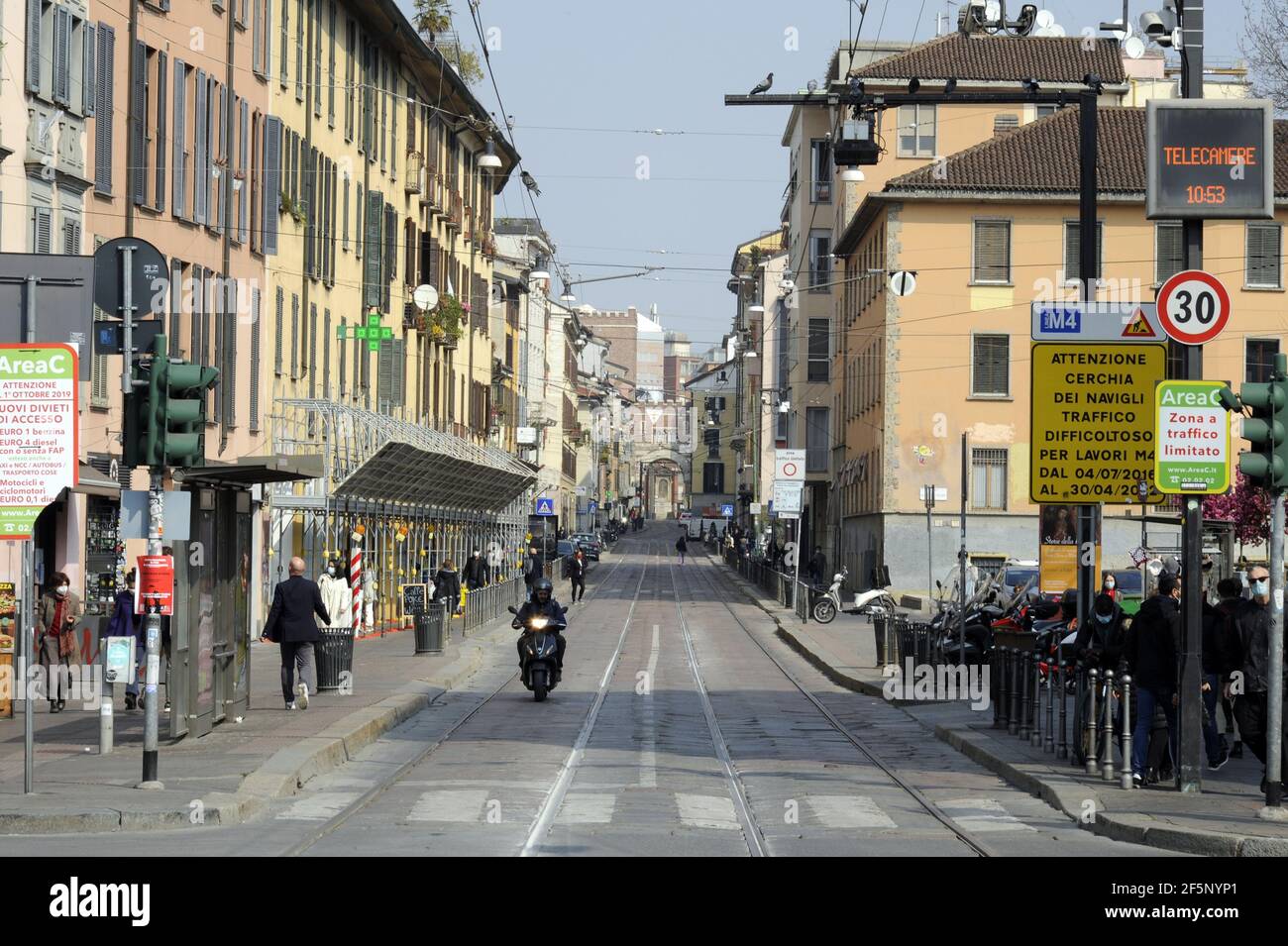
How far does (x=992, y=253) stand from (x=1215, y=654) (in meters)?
42.6

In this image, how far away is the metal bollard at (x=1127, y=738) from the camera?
16.4m

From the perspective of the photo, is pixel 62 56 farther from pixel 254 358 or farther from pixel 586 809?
pixel 586 809

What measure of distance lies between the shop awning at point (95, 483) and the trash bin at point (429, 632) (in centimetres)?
693

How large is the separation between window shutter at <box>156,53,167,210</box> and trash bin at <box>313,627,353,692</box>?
10.6m

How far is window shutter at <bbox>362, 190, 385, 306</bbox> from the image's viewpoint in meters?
51.5

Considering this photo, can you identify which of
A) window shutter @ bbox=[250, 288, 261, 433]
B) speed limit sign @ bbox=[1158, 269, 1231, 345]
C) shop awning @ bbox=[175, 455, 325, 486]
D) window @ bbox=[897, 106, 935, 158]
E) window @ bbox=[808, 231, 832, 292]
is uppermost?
window @ bbox=[897, 106, 935, 158]

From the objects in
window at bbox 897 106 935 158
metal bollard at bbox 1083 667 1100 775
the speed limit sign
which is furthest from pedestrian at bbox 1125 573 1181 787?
window at bbox 897 106 935 158

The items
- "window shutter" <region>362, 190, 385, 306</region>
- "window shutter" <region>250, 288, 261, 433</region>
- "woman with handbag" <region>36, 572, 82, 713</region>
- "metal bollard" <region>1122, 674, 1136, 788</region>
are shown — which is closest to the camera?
"metal bollard" <region>1122, 674, 1136, 788</region>

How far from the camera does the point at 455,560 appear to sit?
2329 inches

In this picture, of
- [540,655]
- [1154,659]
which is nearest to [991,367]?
[540,655]

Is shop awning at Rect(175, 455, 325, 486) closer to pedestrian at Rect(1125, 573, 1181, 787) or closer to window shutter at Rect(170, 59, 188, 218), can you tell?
pedestrian at Rect(1125, 573, 1181, 787)

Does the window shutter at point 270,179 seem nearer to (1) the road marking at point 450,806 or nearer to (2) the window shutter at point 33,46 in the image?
(2) the window shutter at point 33,46
